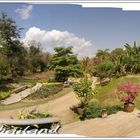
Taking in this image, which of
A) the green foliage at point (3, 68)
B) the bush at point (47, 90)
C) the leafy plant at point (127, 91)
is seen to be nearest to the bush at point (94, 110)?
the leafy plant at point (127, 91)

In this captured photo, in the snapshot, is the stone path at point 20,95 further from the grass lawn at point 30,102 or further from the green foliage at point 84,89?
the green foliage at point 84,89

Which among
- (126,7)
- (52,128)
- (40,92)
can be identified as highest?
(126,7)

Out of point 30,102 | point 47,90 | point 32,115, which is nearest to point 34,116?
point 32,115

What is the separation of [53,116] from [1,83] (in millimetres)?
1691

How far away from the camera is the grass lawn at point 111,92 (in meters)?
14.1

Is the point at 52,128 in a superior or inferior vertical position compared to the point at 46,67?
inferior

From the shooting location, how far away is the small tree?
13977 millimetres

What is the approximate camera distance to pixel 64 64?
13.7m

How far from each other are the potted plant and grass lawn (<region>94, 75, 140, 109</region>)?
0.18 metres

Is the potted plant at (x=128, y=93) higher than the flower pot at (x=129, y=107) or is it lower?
higher

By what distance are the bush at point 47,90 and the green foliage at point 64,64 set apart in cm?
20
